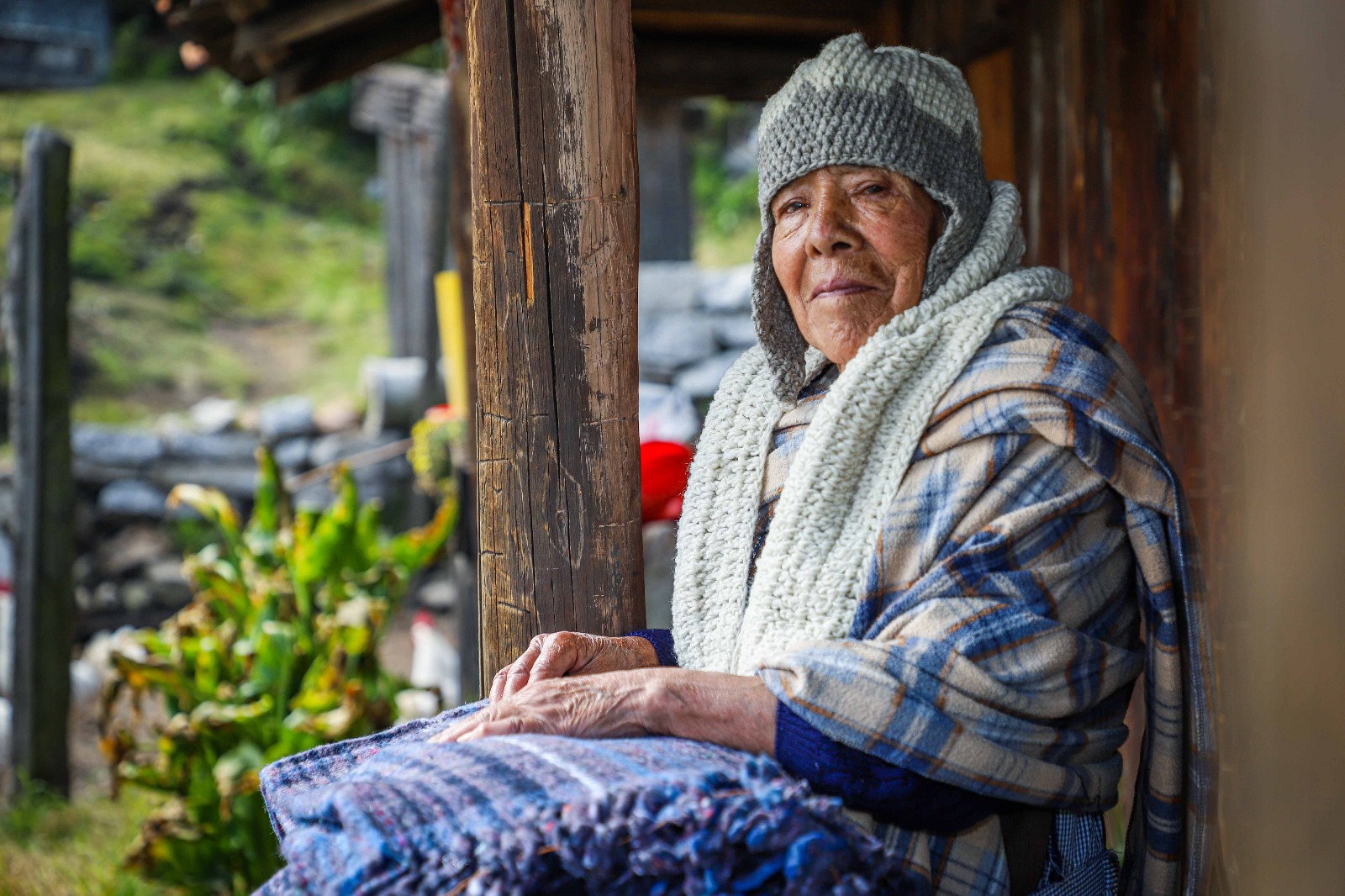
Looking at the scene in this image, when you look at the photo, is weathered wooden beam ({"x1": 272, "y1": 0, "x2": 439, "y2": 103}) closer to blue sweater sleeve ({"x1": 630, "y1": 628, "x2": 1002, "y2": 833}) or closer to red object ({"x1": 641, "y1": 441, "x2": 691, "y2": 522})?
red object ({"x1": 641, "y1": 441, "x2": 691, "y2": 522})

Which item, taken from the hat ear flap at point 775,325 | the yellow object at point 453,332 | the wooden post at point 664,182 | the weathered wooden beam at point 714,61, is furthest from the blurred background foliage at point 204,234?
the hat ear flap at point 775,325

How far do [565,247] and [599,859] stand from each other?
103 centimetres

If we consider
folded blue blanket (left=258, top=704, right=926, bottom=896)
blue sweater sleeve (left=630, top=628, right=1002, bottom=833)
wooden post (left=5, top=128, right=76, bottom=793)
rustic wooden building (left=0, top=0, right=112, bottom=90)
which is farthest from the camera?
rustic wooden building (left=0, top=0, right=112, bottom=90)

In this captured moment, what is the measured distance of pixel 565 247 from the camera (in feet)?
6.50

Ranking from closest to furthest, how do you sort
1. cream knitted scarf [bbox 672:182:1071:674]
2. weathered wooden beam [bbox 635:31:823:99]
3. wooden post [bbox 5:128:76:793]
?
cream knitted scarf [bbox 672:182:1071:674]
weathered wooden beam [bbox 635:31:823:99]
wooden post [bbox 5:128:76:793]

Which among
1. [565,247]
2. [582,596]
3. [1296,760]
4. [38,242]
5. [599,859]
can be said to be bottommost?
[599,859]

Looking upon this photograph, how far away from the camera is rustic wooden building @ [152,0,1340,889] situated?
6.47ft

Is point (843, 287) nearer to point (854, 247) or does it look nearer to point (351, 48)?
point (854, 247)

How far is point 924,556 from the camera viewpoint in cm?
172

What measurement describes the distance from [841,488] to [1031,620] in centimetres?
35

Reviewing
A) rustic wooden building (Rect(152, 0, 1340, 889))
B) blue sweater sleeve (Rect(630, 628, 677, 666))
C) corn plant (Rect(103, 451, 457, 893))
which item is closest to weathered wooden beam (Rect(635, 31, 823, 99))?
rustic wooden building (Rect(152, 0, 1340, 889))

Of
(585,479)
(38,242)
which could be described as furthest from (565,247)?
(38,242)

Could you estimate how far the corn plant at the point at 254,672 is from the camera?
4121 millimetres

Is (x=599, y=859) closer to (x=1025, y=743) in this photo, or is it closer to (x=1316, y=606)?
(x=1025, y=743)
